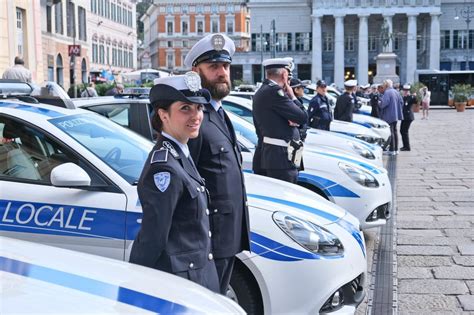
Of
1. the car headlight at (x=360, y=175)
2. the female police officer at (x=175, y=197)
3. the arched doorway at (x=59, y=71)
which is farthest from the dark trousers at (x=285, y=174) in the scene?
the arched doorway at (x=59, y=71)

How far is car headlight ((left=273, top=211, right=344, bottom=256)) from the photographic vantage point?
4.25 metres

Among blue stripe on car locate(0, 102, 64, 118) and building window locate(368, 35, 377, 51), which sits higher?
building window locate(368, 35, 377, 51)

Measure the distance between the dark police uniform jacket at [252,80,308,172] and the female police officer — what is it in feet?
9.19

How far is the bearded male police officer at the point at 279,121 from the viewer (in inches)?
237

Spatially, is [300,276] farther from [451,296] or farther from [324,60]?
[324,60]

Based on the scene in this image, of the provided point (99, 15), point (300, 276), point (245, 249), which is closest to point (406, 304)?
point (300, 276)

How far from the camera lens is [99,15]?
51.4 meters

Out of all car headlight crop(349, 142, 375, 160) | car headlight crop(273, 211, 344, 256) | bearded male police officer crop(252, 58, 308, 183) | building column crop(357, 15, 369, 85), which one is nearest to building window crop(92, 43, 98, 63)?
building column crop(357, 15, 369, 85)

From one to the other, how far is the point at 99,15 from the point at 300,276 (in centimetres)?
5008

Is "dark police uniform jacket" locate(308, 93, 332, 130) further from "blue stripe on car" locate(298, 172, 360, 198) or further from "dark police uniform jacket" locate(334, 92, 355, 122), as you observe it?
"blue stripe on car" locate(298, 172, 360, 198)

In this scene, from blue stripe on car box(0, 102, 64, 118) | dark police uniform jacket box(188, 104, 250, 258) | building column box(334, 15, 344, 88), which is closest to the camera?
dark police uniform jacket box(188, 104, 250, 258)

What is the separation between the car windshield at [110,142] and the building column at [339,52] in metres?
80.8

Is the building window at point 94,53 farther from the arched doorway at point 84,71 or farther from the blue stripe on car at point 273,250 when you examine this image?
the blue stripe on car at point 273,250

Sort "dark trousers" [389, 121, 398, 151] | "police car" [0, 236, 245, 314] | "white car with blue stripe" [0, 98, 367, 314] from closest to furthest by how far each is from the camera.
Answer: "police car" [0, 236, 245, 314], "white car with blue stripe" [0, 98, 367, 314], "dark trousers" [389, 121, 398, 151]
